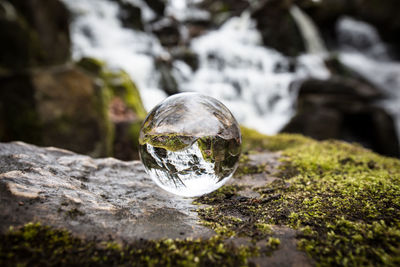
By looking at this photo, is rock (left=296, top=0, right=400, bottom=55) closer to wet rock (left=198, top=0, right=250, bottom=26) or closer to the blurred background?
the blurred background

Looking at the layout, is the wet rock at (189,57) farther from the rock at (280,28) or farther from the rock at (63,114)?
the rock at (63,114)

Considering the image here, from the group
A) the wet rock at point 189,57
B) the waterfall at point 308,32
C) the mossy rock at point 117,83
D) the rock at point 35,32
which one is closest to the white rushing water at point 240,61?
the waterfall at point 308,32

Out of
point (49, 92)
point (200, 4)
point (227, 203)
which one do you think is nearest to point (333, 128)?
point (227, 203)

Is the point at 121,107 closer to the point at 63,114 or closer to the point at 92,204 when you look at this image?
the point at 63,114

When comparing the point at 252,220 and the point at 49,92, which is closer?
the point at 252,220

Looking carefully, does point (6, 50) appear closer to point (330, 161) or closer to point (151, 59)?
point (330, 161)

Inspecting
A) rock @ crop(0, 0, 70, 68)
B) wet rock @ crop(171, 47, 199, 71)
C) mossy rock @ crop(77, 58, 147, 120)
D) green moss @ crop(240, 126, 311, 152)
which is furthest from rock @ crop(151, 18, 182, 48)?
green moss @ crop(240, 126, 311, 152)

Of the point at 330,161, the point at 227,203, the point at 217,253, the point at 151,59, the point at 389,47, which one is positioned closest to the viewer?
the point at 217,253
